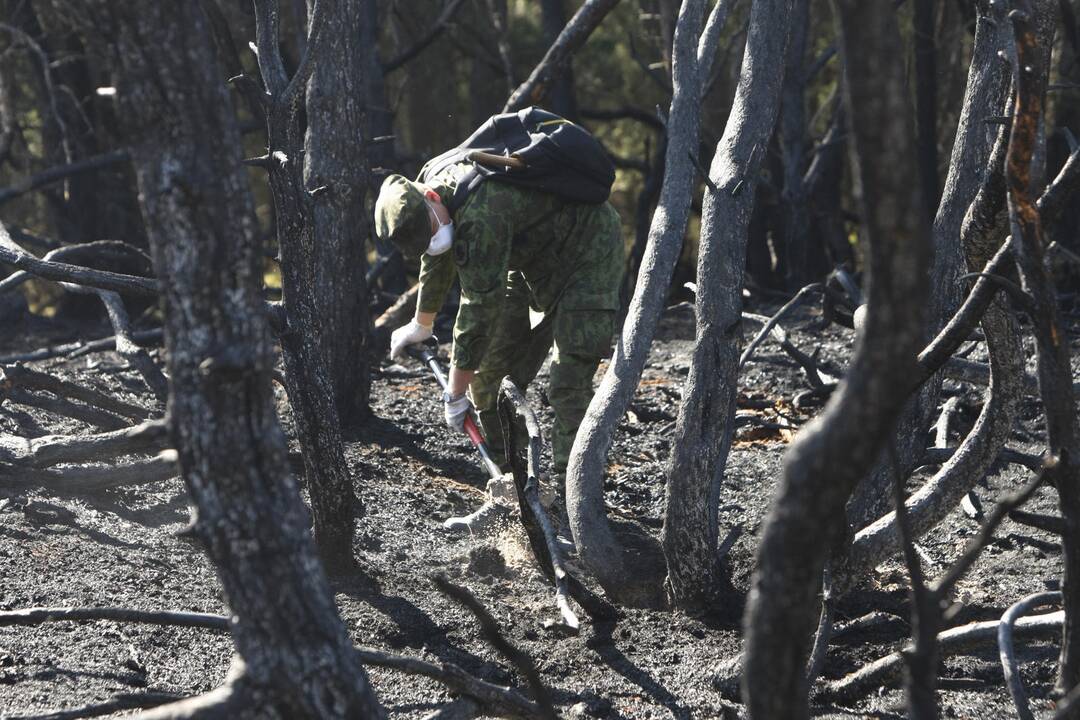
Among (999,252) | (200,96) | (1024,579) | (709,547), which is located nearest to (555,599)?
(709,547)

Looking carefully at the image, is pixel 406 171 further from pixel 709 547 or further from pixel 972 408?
pixel 709 547

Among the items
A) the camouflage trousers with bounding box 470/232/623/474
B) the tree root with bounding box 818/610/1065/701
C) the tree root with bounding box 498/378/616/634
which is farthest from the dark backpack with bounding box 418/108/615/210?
the tree root with bounding box 818/610/1065/701

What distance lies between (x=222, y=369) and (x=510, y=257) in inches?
130

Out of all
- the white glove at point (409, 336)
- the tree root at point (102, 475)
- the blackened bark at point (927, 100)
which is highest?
the blackened bark at point (927, 100)

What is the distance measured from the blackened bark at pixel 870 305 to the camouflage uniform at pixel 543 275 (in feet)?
10.8

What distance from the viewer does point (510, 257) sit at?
5113 mm

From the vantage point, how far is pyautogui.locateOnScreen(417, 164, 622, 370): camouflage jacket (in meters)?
4.86

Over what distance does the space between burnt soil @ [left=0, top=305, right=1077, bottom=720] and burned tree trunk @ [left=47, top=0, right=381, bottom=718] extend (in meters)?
1.07

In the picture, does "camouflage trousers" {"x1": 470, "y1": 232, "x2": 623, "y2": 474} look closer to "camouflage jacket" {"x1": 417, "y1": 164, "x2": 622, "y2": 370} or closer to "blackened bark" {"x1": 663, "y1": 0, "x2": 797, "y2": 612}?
"camouflage jacket" {"x1": 417, "y1": 164, "x2": 622, "y2": 370}

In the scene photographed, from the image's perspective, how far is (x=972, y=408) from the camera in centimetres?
575

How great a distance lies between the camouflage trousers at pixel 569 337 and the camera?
509cm

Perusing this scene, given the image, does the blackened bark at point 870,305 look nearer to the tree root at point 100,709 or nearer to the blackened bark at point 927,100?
the tree root at point 100,709

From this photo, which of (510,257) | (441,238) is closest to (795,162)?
(510,257)

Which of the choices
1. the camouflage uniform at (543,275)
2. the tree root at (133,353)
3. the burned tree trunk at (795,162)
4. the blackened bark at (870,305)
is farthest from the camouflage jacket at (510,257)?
the burned tree trunk at (795,162)
